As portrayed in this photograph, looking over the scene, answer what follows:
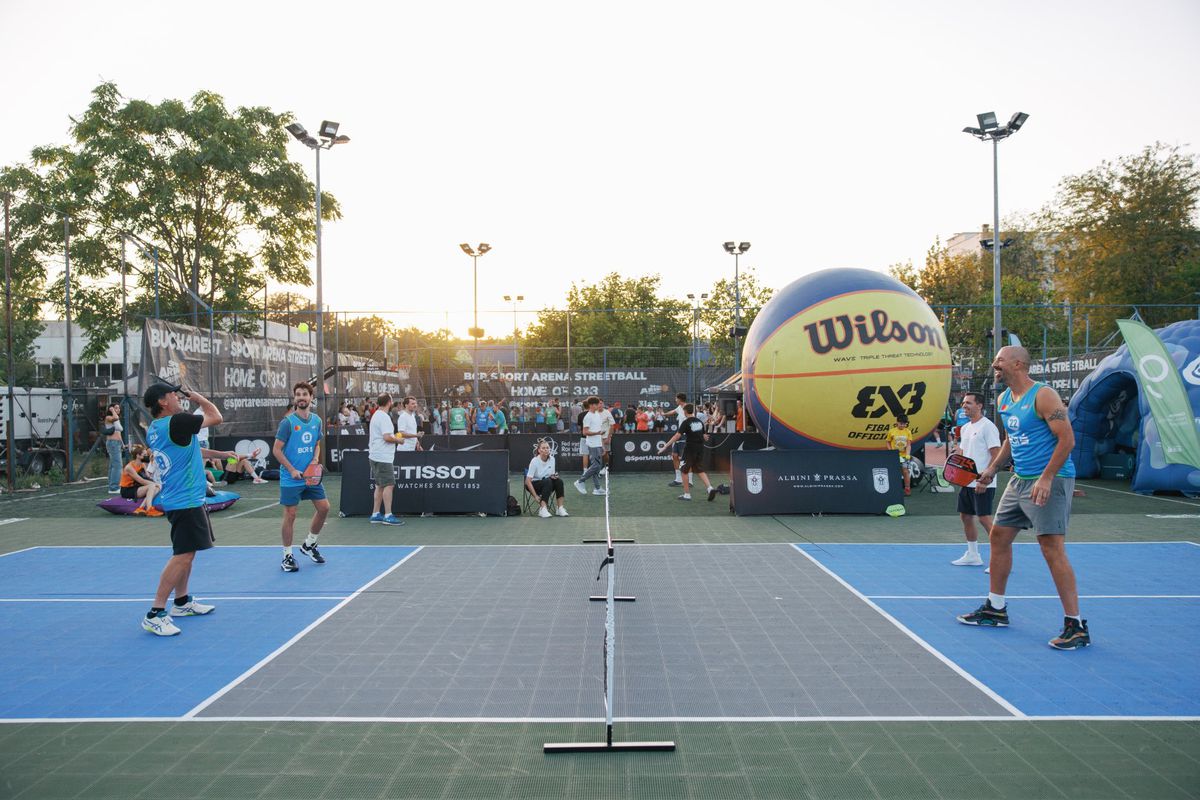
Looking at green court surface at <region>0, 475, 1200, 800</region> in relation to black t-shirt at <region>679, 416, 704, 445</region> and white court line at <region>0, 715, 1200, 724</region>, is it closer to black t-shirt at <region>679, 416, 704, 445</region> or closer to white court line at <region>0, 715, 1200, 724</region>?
white court line at <region>0, 715, 1200, 724</region>

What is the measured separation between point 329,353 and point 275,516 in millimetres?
15987

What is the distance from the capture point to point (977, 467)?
29.2 ft

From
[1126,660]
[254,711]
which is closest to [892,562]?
[1126,660]

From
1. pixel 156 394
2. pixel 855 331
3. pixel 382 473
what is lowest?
pixel 382 473

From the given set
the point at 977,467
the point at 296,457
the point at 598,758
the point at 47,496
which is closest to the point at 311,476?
the point at 296,457

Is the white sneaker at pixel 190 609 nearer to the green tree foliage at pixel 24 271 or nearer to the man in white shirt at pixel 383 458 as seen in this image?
the man in white shirt at pixel 383 458

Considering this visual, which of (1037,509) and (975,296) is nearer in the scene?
(1037,509)

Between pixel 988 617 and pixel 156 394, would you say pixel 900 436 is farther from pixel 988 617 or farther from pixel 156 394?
pixel 156 394

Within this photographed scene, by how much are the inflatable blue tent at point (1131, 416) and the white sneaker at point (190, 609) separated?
15033 mm

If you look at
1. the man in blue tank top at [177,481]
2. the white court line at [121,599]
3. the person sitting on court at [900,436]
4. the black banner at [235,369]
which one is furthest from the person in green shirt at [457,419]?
the man in blue tank top at [177,481]

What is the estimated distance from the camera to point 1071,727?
4.30 meters

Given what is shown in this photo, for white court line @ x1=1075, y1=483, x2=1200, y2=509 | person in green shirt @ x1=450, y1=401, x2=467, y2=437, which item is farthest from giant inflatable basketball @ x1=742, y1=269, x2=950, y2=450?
person in green shirt @ x1=450, y1=401, x2=467, y2=437

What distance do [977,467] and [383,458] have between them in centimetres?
807

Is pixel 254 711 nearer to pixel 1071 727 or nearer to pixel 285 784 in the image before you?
pixel 285 784
